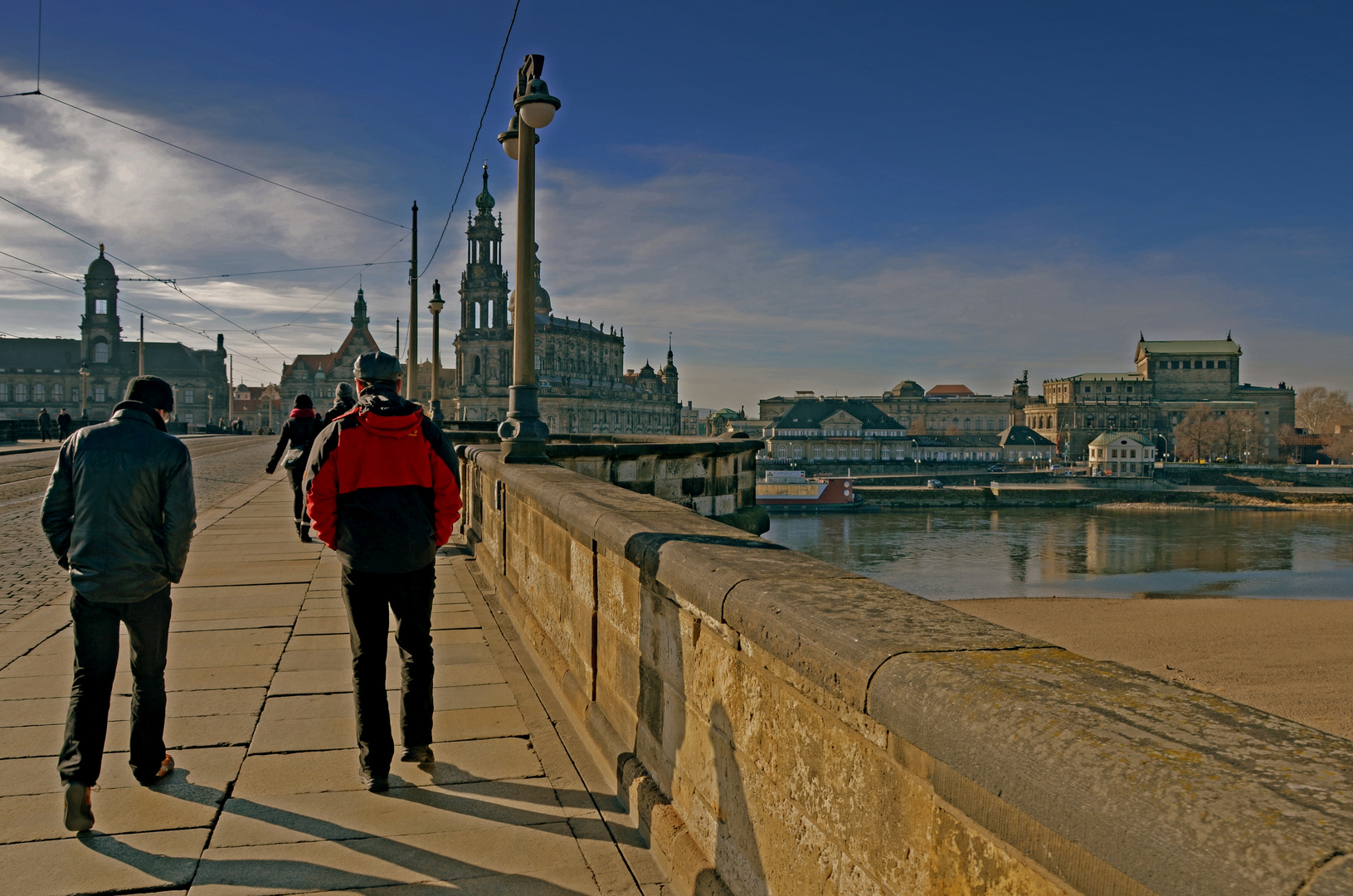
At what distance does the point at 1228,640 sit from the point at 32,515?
2309 centimetres

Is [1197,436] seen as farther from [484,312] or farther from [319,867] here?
[319,867]

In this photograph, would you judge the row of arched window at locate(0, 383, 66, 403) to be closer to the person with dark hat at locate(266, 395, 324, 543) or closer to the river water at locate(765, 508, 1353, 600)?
the river water at locate(765, 508, 1353, 600)

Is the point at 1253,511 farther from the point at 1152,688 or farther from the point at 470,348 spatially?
the point at 1152,688

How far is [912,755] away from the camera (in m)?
1.54

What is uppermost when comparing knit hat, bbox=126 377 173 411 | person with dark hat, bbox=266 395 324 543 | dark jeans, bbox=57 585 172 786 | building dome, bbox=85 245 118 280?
building dome, bbox=85 245 118 280

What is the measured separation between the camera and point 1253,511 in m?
71.5

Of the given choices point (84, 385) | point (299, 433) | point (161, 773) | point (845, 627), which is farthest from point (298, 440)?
point (84, 385)

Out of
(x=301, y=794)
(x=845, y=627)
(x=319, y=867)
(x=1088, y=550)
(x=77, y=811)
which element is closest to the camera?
(x=845, y=627)

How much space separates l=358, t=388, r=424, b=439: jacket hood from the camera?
3.43 meters

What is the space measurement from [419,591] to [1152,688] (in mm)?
2795

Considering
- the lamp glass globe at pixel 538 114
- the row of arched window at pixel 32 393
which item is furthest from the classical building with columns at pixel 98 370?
the lamp glass globe at pixel 538 114

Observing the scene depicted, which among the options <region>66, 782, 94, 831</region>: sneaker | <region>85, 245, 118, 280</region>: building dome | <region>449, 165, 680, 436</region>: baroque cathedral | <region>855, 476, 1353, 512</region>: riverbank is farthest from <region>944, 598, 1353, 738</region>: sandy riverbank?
<region>85, 245, 118, 280</region>: building dome

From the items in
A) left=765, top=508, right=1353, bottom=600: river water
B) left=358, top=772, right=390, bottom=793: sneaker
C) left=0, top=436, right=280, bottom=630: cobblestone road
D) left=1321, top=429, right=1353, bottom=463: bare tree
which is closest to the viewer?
left=358, top=772, right=390, bottom=793: sneaker

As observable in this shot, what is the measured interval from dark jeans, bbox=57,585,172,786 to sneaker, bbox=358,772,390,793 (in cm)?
78
